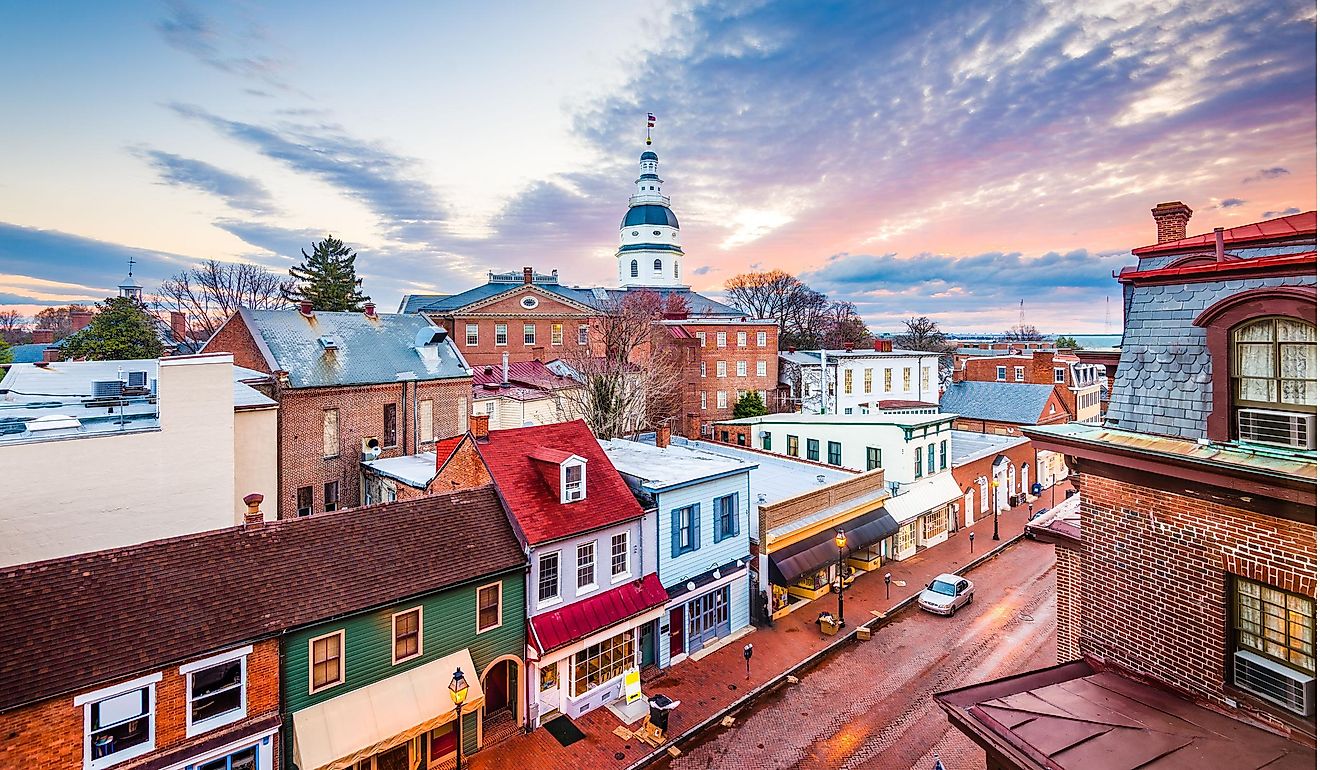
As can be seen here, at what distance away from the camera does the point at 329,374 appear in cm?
2609

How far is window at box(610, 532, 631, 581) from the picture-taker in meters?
15.4

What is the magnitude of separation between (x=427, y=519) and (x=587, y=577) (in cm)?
421

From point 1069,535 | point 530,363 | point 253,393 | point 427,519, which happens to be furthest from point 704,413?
point 1069,535

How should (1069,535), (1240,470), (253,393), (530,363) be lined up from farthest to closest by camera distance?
(530,363) < (253,393) < (1069,535) < (1240,470)

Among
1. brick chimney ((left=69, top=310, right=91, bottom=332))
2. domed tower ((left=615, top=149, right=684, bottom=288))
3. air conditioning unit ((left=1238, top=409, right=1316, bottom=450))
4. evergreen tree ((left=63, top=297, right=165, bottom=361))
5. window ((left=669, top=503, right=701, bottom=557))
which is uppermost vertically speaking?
domed tower ((left=615, top=149, right=684, bottom=288))

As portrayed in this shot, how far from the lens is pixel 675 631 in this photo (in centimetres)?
1692

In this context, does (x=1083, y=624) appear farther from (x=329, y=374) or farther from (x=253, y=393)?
(x=329, y=374)

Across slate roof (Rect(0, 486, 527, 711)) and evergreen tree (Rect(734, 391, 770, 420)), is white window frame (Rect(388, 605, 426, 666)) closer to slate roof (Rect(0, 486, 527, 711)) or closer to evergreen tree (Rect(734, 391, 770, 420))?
slate roof (Rect(0, 486, 527, 711))

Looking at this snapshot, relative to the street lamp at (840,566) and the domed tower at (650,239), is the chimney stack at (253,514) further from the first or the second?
the domed tower at (650,239)

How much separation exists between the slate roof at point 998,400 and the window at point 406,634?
36.0m

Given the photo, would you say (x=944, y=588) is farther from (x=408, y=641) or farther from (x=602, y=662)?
(x=408, y=641)

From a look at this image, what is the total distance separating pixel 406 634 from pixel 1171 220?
13613 millimetres

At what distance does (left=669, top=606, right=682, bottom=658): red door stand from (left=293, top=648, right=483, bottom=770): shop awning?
19.3ft

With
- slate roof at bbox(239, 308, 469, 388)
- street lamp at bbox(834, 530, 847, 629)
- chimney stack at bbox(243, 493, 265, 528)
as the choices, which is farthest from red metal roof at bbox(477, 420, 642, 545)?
slate roof at bbox(239, 308, 469, 388)
